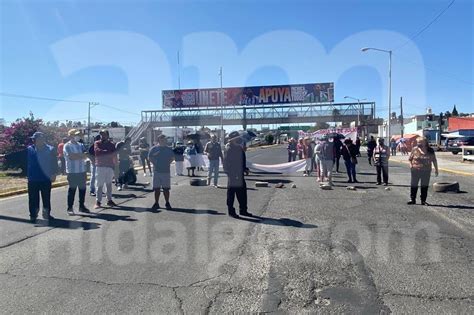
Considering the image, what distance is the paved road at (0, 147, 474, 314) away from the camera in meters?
4.58

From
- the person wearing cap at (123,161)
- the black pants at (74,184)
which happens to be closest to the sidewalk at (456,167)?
the person wearing cap at (123,161)

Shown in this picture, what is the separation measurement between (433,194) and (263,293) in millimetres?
9172

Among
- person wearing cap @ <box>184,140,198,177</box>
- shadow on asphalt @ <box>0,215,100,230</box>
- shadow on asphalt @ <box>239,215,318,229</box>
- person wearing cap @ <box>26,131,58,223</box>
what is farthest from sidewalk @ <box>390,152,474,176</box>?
person wearing cap @ <box>26,131,58,223</box>

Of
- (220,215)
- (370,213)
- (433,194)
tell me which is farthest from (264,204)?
(433,194)

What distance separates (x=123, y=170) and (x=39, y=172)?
5.59 m

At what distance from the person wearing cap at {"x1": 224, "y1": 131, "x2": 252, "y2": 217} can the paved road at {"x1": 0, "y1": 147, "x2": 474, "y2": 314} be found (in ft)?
1.40

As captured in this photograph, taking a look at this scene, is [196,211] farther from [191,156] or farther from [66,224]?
[191,156]

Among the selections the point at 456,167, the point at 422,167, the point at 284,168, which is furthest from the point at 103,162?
the point at 456,167

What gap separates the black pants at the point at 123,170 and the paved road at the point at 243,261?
162 inches

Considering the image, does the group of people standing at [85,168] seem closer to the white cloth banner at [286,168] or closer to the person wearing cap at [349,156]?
the person wearing cap at [349,156]

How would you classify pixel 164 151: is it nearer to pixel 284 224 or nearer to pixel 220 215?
pixel 220 215

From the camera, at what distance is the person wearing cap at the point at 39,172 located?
888 cm

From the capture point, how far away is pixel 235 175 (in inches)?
375

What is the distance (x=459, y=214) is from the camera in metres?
9.34
